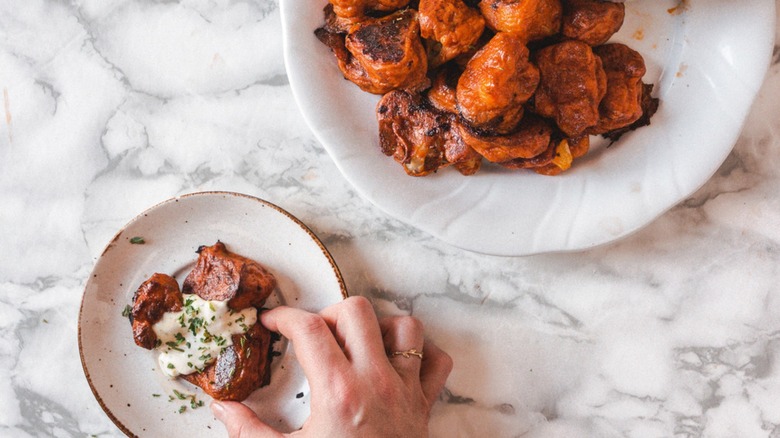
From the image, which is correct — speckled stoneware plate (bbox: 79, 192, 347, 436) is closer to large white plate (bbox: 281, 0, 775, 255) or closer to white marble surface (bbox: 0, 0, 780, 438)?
white marble surface (bbox: 0, 0, 780, 438)

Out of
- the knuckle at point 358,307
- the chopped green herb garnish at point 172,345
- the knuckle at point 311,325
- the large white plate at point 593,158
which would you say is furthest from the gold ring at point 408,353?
the chopped green herb garnish at point 172,345

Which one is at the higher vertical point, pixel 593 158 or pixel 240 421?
pixel 593 158

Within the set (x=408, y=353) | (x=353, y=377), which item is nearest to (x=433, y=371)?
(x=408, y=353)

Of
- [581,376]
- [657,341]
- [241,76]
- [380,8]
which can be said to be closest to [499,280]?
[581,376]

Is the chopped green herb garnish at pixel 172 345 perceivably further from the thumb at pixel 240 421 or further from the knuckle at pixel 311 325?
the knuckle at pixel 311 325

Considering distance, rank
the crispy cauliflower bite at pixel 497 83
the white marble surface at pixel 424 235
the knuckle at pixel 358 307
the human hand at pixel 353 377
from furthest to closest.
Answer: the white marble surface at pixel 424 235
the knuckle at pixel 358 307
the human hand at pixel 353 377
the crispy cauliflower bite at pixel 497 83

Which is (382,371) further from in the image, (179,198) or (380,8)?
(380,8)

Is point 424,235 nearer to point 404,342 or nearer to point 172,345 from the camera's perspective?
point 404,342
